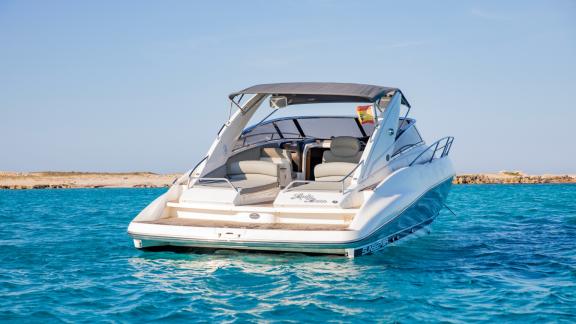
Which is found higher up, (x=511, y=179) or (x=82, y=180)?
(x=82, y=180)

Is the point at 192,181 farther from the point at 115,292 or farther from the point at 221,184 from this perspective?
the point at 115,292

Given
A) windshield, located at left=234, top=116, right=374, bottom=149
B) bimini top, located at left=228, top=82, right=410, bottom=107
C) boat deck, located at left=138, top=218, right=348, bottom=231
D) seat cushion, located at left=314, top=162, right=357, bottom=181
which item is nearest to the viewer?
boat deck, located at left=138, top=218, right=348, bottom=231

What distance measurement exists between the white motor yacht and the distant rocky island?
33.6 m

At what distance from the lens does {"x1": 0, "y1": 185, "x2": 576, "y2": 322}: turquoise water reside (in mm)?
6680

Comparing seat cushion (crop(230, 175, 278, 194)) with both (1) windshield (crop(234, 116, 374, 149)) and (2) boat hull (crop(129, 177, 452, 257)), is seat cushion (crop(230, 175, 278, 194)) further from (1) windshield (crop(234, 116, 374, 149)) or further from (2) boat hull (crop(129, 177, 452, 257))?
(2) boat hull (crop(129, 177, 452, 257))

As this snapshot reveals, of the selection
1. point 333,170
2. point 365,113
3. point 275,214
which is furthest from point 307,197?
point 365,113

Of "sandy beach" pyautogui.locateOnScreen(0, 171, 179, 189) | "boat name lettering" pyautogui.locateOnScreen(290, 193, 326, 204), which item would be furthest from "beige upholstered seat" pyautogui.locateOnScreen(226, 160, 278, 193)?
"sandy beach" pyautogui.locateOnScreen(0, 171, 179, 189)

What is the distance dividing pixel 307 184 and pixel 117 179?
4240cm

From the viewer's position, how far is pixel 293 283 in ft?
25.5

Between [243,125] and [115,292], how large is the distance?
490 centimetres

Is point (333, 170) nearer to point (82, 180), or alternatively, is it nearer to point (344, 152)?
point (344, 152)

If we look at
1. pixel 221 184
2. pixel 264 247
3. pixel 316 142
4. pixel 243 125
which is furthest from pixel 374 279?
pixel 316 142

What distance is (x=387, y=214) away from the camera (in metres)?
9.60

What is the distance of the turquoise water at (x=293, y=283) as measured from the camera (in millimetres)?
6680
